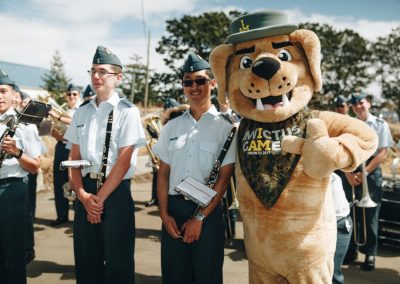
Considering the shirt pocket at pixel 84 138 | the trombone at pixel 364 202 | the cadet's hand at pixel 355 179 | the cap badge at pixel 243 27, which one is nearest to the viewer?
the cap badge at pixel 243 27

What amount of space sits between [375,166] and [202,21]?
3830 cm

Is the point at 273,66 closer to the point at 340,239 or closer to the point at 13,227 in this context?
the point at 340,239

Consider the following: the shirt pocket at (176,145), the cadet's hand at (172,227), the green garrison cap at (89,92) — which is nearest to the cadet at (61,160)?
the green garrison cap at (89,92)

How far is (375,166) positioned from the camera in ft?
15.3

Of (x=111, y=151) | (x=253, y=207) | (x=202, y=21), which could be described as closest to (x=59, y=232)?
(x=111, y=151)

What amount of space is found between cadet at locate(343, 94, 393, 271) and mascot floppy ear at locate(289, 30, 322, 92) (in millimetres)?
2665

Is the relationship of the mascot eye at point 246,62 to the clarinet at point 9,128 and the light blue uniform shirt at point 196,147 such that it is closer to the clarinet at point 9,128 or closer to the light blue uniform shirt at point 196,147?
the light blue uniform shirt at point 196,147

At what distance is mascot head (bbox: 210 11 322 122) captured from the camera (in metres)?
2.34

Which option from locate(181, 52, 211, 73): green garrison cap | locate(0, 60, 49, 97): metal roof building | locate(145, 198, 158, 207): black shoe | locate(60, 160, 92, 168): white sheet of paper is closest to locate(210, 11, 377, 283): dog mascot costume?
locate(181, 52, 211, 73): green garrison cap

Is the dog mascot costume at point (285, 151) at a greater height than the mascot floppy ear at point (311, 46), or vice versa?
the mascot floppy ear at point (311, 46)

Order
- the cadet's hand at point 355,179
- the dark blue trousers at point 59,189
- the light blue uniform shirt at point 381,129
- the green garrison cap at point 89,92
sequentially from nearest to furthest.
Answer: the cadet's hand at point 355,179, the light blue uniform shirt at point 381,129, the green garrison cap at point 89,92, the dark blue trousers at point 59,189

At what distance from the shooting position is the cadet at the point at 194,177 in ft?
8.84

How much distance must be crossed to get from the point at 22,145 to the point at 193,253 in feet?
6.03

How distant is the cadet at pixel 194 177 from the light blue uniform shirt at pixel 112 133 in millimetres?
248
